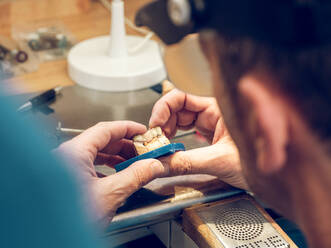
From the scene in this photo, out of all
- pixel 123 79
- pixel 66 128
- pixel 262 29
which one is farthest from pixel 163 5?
pixel 123 79

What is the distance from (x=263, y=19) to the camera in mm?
507

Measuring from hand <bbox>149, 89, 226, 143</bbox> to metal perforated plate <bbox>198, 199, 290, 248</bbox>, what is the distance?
0.64 feet

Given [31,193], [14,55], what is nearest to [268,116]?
[31,193]

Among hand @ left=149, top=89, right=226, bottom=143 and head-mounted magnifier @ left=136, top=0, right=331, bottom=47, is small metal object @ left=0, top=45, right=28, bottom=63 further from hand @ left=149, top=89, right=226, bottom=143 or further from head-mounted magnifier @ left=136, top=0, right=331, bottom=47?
head-mounted magnifier @ left=136, top=0, right=331, bottom=47

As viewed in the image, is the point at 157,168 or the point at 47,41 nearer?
the point at 157,168

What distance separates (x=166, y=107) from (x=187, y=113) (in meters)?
0.06

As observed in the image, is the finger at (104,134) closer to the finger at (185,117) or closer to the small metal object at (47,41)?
the finger at (185,117)

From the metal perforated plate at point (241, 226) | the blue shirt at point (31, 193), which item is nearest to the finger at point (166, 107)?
the metal perforated plate at point (241, 226)

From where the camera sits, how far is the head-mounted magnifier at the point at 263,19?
0.49m

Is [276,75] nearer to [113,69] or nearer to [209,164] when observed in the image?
[209,164]

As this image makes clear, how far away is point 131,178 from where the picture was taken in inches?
37.3

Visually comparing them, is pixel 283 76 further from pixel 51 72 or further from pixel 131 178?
pixel 51 72

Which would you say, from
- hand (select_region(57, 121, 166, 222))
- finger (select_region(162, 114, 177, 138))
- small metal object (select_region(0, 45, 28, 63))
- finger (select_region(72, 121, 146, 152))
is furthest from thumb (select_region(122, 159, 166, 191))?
small metal object (select_region(0, 45, 28, 63))

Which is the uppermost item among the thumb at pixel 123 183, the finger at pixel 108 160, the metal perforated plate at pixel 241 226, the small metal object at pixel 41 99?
the thumb at pixel 123 183
